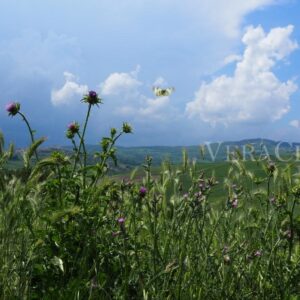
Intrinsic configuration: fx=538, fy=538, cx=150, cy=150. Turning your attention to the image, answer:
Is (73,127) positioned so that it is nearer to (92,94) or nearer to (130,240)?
(92,94)

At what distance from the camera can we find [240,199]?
5746mm

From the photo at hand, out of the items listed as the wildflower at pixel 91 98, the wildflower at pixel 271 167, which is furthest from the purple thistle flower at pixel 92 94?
the wildflower at pixel 271 167

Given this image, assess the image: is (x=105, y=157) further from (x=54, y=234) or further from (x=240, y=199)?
(x=240, y=199)

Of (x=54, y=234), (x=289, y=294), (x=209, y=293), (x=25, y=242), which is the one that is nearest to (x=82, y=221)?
(x=54, y=234)

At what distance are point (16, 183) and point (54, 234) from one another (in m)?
0.95

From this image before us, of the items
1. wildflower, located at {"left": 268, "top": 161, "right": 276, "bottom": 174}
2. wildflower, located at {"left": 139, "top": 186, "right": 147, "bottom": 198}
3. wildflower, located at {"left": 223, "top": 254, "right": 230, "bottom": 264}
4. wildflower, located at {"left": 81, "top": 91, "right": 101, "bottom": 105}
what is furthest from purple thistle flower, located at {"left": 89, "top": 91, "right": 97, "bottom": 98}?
wildflower, located at {"left": 223, "top": 254, "right": 230, "bottom": 264}

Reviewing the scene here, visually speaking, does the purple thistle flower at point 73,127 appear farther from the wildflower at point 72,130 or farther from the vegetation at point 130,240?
the vegetation at point 130,240

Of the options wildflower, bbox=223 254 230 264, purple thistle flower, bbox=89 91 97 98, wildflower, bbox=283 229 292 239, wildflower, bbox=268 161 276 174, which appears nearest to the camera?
wildflower, bbox=223 254 230 264

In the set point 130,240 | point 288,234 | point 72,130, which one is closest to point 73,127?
point 72,130

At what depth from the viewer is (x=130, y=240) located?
486 centimetres

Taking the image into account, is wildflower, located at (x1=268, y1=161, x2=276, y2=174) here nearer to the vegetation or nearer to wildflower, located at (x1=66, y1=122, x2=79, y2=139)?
the vegetation

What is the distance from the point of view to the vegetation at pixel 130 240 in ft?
12.9

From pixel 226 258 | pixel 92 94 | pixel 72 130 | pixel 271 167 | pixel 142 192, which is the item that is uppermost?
A: pixel 92 94

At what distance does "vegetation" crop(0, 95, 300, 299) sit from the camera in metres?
3.93
